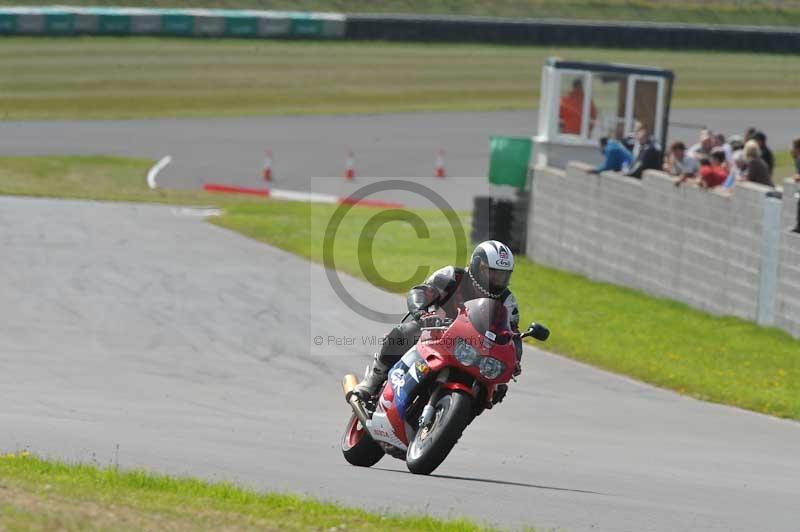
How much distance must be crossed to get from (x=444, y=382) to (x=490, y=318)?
0.53 meters

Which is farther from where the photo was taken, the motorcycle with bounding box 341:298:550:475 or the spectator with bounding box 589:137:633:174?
the spectator with bounding box 589:137:633:174

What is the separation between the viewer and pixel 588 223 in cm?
2309

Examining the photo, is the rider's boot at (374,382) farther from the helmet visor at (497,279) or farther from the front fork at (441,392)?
the helmet visor at (497,279)

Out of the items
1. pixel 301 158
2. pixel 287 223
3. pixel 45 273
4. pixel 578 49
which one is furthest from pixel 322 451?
pixel 578 49

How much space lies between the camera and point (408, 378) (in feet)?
32.1

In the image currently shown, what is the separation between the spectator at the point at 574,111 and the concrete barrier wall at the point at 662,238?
5.64 feet

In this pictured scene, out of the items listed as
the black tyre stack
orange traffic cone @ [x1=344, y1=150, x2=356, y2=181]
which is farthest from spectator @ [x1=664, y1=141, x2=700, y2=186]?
orange traffic cone @ [x1=344, y1=150, x2=356, y2=181]

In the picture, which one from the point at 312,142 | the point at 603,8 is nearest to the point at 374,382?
the point at 312,142

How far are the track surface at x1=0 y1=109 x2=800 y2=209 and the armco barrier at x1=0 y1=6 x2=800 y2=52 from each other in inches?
274

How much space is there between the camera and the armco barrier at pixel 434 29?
5381 cm

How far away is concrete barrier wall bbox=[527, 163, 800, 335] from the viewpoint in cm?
1827

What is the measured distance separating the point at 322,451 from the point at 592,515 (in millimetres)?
3243

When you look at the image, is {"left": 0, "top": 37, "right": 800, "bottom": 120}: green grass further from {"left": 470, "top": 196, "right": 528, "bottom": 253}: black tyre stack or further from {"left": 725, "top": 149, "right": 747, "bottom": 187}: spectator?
{"left": 725, "top": 149, "right": 747, "bottom": 187}: spectator

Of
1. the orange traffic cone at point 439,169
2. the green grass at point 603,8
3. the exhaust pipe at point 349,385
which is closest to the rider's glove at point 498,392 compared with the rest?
the exhaust pipe at point 349,385
